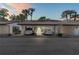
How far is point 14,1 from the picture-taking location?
6.54 metres

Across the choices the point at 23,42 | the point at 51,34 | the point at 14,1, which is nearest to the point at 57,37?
the point at 51,34

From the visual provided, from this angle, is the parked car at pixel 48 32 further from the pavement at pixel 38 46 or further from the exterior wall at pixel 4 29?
the exterior wall at pixel 4 29

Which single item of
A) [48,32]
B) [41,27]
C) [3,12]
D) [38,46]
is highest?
[3,12]

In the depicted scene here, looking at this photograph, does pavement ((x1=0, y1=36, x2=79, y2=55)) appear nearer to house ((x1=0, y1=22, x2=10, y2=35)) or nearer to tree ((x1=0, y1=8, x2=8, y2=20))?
house ((x1=0, y1=22, x2=10, y2=35))

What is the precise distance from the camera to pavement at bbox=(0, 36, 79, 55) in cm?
665

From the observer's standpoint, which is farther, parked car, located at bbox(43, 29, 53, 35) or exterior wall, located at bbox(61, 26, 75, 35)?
parked car, located at bbox(43, 29, 53, 35)

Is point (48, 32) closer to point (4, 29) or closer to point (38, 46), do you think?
point (38, 46)

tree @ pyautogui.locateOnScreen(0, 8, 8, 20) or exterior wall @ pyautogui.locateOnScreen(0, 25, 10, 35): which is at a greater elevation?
tree @ pyautogui.locateOnScreen(0, 8, 8, 20)

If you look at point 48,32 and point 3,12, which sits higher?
point 3,12

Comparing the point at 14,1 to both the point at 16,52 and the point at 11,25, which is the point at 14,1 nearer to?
the point at 11,25

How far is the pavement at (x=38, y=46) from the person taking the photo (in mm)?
6648

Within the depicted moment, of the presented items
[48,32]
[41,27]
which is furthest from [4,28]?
[48,32]

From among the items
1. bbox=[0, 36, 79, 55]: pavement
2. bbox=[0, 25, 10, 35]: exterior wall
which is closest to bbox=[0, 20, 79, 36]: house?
bbox=[0, 25, 10, 35]: exterior wall

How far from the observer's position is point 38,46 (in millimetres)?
6652
